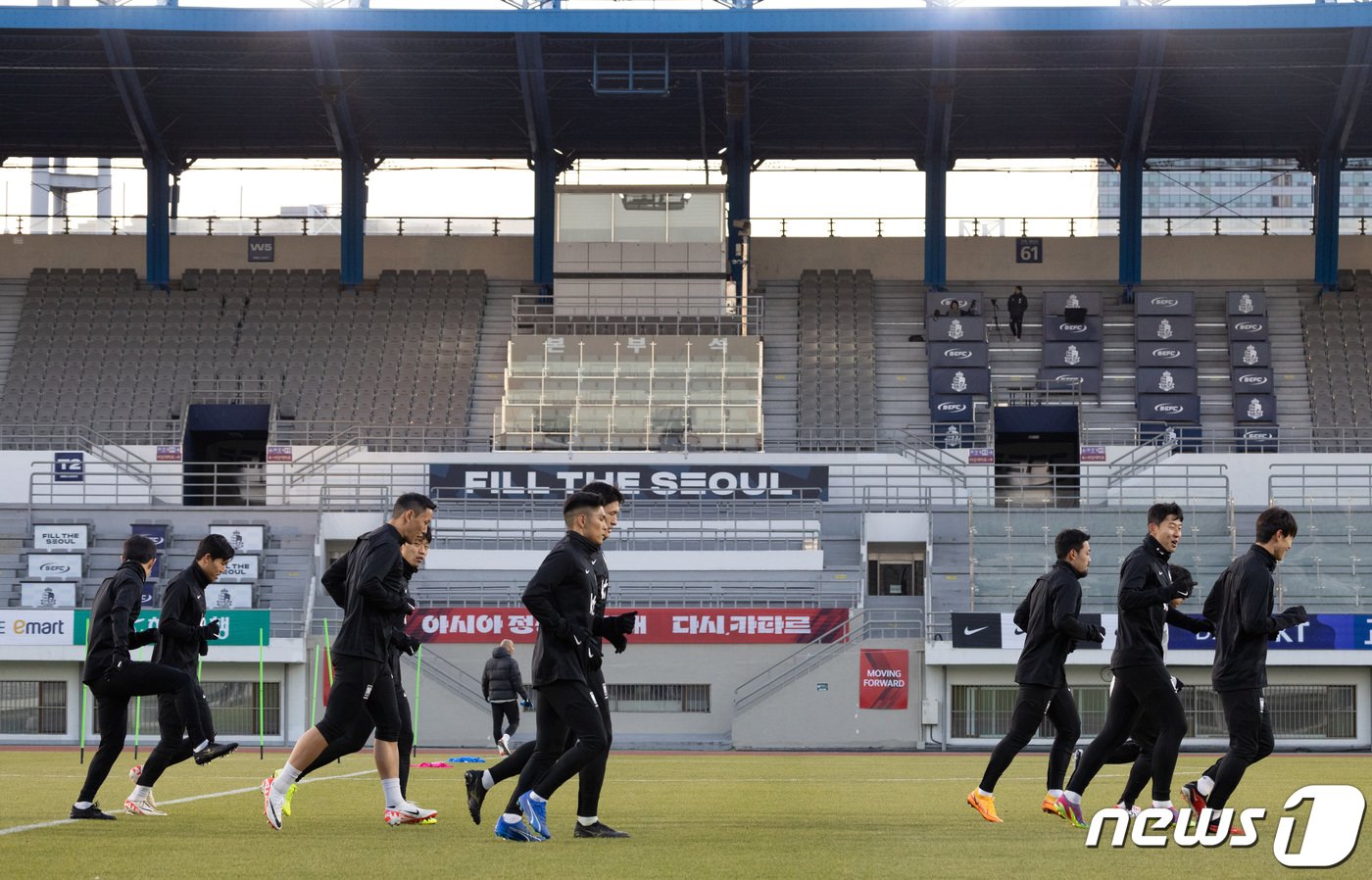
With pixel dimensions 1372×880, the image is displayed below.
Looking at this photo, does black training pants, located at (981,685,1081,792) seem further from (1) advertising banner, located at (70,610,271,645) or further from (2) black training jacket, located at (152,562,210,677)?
(1) advertising banner, located at (70,610,271,645)

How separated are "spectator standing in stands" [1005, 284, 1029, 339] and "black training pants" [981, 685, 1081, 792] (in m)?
31.2

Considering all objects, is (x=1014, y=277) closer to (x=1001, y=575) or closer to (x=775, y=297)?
(x=775, y=297)

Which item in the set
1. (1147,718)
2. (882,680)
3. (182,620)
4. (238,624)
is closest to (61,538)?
(238,624)

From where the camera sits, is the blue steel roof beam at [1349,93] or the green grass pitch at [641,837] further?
the blue steel roof beam at [1349,93]

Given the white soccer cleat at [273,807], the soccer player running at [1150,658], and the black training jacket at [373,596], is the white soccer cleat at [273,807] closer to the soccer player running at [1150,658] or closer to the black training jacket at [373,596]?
the black training jacket at [373,596]

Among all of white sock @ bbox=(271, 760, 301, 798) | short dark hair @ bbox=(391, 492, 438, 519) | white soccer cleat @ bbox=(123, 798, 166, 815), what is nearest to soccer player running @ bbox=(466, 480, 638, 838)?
short dark hair @ bbox=(391, 492, 438, 519)

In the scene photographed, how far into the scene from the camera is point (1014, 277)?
44750 millimetres

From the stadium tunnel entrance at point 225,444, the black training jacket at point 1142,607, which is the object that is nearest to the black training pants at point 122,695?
the black training jacket at point 1142,607

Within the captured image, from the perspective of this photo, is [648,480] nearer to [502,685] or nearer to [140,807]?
[502,685]

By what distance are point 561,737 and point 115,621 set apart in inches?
128

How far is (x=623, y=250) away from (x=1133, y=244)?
12117mm

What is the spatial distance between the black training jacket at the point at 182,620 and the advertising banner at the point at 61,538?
21781 mm

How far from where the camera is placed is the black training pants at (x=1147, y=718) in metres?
10.6

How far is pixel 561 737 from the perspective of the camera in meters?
10.0
